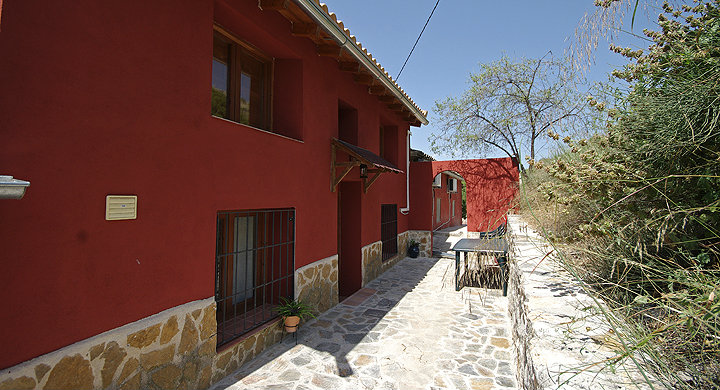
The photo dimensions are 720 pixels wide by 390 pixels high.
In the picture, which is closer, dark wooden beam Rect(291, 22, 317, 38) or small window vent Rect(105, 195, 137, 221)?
small window vent Rect(105, 195, 137, 221)

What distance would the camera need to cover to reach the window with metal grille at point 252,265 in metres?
4.90

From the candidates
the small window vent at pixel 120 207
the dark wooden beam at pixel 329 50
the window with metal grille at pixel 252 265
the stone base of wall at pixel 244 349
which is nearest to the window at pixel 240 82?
the dark wooden beam at pixel 329 50

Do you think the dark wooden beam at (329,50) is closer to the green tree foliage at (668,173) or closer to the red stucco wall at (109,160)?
the red stucco wall at (109,160)

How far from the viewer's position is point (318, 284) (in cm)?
604

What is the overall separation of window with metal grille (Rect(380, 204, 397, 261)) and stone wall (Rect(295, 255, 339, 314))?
11.9 feet

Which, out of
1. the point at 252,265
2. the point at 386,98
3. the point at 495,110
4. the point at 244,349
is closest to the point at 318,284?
the point at 252,265

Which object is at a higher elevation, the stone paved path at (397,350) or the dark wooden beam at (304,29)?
the dark wooden beam at (304,29)

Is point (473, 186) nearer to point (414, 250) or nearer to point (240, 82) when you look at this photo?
point (414, 250)

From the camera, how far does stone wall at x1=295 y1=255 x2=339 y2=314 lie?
5.51 meters

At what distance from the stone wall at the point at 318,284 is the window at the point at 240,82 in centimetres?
269

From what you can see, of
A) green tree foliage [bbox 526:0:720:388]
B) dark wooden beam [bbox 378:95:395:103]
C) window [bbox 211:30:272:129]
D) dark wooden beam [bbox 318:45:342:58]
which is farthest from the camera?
dark wooden beam [bbox 378:95:395:103]

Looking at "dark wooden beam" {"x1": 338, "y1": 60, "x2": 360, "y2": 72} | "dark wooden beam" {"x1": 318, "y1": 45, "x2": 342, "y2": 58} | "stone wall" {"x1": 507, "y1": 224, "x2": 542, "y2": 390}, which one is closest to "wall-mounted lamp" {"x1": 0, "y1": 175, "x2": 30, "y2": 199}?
"stone wall" {"x1": 507, "y1": 224, "x2": 542, "y2": 390}

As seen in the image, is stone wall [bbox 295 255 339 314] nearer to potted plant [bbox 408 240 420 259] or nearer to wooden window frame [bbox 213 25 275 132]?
wooden window frame [bbox 213 25 275 132]

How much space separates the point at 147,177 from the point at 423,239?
10196 millimetres
